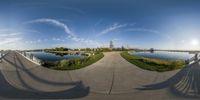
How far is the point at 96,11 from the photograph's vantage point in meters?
3.04

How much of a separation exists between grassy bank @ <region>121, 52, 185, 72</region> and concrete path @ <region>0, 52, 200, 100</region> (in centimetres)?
6

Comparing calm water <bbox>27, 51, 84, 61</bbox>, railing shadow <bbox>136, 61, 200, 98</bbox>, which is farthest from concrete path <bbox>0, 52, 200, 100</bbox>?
calm water <bbox>27, 51, 84, 61</bbox>

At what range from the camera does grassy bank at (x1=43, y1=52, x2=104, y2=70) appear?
3.09 m

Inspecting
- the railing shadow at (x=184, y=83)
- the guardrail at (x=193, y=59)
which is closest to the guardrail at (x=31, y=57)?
the railing shadow at (x=184, y=83)

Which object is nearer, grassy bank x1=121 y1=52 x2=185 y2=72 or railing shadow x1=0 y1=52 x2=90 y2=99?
grassy bank x1=121 y1=52 x2=185 y2=72

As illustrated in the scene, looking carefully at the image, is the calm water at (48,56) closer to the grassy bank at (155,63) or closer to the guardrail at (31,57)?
the guardrail at (31,57)

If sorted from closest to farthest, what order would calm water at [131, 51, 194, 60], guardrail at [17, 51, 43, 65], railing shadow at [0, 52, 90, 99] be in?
calm water at [131, 51, 194, 60] < guardrail at [17, 51, 43, 65] < railing shadow at [0, 52, 90, 99]

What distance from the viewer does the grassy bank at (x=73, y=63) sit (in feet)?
10.1

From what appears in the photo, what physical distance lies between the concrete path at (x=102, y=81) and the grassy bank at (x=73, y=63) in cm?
5

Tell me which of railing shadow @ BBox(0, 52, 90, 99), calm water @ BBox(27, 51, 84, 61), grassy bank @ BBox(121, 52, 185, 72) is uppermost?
calm water @ BBox(27, 51, 84, 61)

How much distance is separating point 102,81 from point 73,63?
→ 410mm

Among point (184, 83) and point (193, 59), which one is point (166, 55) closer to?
point (193, 59)

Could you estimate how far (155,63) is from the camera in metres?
3.05

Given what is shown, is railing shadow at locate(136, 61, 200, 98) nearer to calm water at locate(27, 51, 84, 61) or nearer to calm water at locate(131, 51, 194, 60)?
calm water at locate(131, 51, 194, 60)
